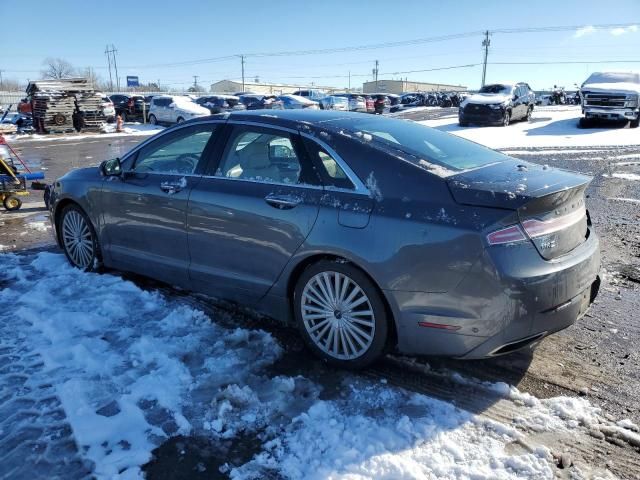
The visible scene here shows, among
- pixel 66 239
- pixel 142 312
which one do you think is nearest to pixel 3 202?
pixel 66 239

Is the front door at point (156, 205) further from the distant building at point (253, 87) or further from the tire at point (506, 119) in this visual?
the distant building at point (253, 87)

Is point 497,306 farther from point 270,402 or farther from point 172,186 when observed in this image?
point 172,186

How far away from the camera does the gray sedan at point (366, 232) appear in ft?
9.32

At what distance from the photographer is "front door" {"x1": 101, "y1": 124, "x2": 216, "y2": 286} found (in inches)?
162

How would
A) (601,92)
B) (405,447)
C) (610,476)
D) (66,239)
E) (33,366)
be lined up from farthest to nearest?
1. (601,92)
2. (66,239)
3. (33,366)
4. (405,447)
5. (610,476)

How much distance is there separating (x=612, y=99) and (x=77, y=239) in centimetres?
1939

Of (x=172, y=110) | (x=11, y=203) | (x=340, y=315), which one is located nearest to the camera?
(x=340, y=315)

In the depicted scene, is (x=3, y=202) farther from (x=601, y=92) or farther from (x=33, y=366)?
(x=601, y=92)

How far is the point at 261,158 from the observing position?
3.81 meters

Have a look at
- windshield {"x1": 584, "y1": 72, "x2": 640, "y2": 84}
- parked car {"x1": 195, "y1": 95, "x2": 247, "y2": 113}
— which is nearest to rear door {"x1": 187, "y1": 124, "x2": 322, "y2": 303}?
windshield {"x1": 584, "y1": 72, "x2": 640, "y2": 84}

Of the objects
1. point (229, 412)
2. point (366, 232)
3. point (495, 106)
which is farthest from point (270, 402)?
point (495, 106)

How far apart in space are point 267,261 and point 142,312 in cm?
129

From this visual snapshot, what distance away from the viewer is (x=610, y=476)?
242 cm

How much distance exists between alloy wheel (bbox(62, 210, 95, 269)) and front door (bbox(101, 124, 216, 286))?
34 cm
